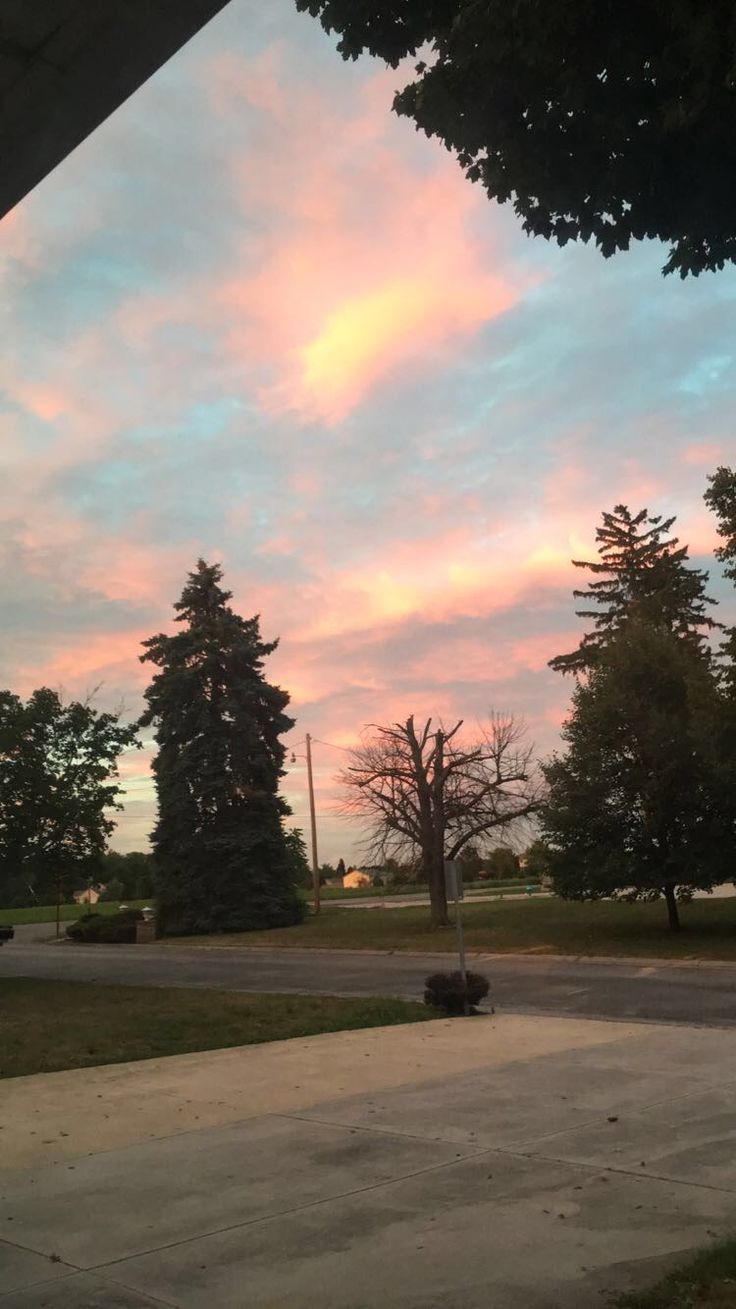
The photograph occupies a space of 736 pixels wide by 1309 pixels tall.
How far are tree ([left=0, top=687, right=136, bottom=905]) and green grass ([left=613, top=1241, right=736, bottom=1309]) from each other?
1816cm

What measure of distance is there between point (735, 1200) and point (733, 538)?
18334mm

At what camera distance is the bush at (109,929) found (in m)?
38.8

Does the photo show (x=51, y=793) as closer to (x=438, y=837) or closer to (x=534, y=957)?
(x=534, y=957)

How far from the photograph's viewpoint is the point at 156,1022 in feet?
44.1

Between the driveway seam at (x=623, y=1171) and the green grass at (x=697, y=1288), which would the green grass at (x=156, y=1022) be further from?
the green grass at (x=697, y=1288)

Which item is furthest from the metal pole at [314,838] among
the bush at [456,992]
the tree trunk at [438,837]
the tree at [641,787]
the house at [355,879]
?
the house at [355,879]

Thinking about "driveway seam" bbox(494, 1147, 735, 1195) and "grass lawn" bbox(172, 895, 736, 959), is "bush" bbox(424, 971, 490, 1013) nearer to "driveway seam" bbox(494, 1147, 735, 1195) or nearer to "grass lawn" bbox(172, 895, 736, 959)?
"driveway seam" bbox(494, 1147, 735, 1195)

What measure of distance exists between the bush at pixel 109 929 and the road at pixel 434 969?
775cm

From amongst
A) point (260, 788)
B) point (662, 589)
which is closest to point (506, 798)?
point (260, 788)

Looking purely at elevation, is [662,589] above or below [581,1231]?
above

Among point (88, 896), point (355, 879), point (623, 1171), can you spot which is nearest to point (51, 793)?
point (623, 1171)

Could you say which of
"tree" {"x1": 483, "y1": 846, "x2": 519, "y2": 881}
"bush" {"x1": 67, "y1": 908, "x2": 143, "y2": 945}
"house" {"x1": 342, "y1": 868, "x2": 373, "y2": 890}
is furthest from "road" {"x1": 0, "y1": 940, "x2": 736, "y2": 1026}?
"house" {"x1": 342, "y1": 868, "x2": 373, "y2": 890}

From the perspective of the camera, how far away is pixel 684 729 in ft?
77.9

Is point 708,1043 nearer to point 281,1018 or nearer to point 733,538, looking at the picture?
point 281,1018
